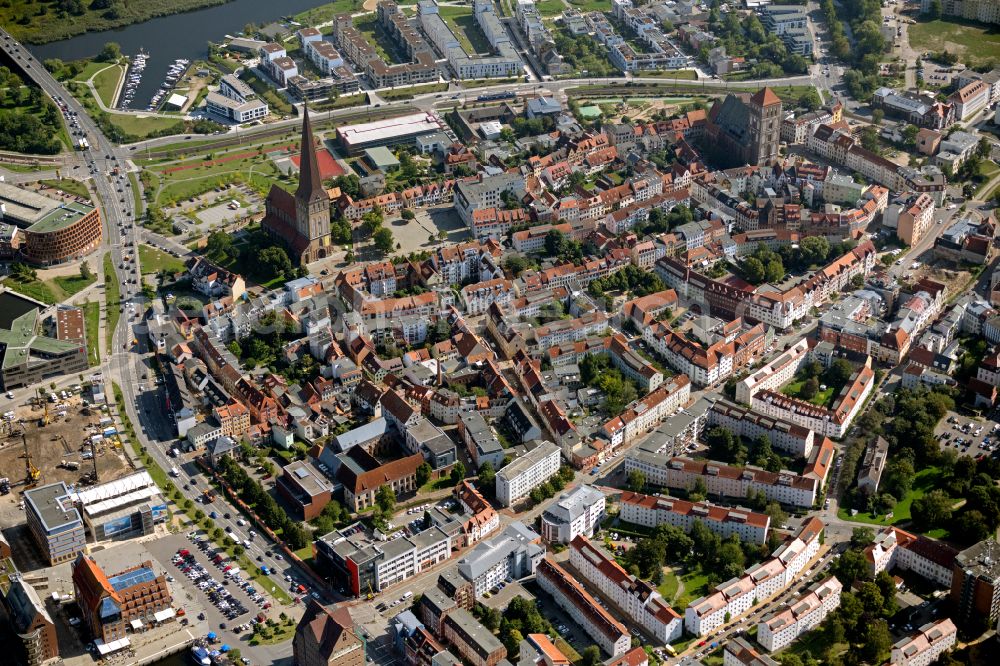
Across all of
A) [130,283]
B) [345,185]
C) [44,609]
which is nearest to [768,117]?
[345,185]

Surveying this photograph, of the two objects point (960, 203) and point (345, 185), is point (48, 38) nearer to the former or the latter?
point (345, 185)

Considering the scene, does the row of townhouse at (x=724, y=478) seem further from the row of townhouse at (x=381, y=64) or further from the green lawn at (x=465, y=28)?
the green lawn at (x=465, y=28)

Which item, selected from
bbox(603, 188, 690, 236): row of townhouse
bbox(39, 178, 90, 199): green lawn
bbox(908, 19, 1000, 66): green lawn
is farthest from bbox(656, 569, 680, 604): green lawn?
bbox(908, 19, 1000, 66): green lawn

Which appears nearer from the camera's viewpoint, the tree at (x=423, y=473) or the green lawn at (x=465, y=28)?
the tree at (x=423, y=473)

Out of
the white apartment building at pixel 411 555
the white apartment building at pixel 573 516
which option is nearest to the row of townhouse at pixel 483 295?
the white apartment building at pixel 573 516

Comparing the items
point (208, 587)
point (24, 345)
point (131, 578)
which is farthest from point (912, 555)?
point (24, 345)

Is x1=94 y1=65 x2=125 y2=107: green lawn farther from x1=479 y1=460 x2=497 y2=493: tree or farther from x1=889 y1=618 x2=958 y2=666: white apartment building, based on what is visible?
x1=889 y1=618 x2=958 y2=666: white apartment building
